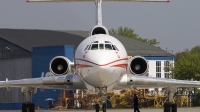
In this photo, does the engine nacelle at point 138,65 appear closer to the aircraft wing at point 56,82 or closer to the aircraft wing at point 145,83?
the aircraft wing at point 145,83

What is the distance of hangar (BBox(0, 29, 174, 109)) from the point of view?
161 feet

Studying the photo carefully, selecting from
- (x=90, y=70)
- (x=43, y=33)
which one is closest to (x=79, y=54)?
(x=90, y=70)

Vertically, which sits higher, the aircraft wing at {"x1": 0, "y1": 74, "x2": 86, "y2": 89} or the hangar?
the hangar

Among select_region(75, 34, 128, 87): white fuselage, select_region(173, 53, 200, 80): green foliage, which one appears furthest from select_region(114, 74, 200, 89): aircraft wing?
select_region(173, 53, 200, 80): green foliage

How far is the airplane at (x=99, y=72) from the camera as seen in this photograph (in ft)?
67.8

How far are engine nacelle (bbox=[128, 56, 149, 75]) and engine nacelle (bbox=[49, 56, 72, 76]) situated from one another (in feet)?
8.78

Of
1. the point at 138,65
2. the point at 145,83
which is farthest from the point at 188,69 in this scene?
the point at 145,83

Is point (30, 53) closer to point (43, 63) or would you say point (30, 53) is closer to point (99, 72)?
point (43, 63)

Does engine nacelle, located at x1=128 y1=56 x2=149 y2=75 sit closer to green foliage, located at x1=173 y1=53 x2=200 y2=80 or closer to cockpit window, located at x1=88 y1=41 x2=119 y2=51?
cockpit window, located at x1=88 y1=41 x2=119 y2=51

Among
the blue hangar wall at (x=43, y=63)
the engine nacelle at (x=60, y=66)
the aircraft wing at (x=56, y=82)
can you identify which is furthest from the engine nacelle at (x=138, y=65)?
the blue hangar wall at (x=43, y=63)

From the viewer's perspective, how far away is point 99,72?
66.5ft

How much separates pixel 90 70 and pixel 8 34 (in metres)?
36.6

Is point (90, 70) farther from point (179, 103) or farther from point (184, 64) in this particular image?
point (184, 64)

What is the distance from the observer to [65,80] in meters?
23.2
